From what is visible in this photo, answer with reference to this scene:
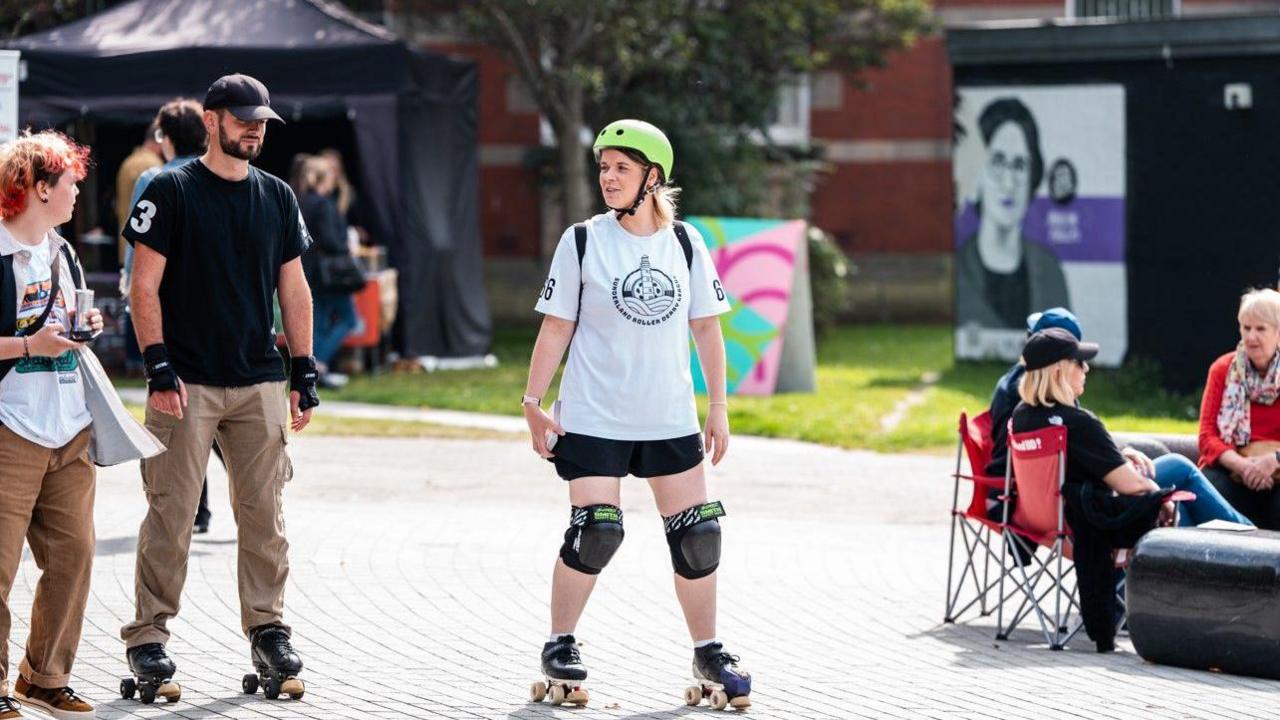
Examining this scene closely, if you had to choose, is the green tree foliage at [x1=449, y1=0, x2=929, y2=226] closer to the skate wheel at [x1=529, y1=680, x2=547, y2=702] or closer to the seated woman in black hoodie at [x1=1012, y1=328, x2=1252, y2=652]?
the seated woman in black hoodie at [x1=1012, y1=328, x2=1252, y2=652]

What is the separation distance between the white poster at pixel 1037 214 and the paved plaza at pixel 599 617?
5.79 m

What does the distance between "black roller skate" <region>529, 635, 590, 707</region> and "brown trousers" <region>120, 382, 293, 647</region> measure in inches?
34.7

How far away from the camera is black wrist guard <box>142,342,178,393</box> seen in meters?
6.01

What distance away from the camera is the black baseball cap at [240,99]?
6.09 metres

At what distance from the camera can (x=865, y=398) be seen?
16.3m

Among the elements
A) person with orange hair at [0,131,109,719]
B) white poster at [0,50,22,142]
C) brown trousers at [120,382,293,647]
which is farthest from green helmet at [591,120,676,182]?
white poster at [0,50,22,142]

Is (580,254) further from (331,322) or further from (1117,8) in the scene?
(1117,8)

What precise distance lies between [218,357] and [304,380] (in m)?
0.31

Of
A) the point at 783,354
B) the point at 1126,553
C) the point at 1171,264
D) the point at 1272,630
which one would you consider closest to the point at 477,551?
the point at 1126,553

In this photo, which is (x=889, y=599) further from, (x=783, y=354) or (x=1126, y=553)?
(x=783, y=354)

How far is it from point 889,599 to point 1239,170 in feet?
28.6

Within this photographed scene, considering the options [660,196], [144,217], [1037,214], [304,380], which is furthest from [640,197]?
[1037,214]

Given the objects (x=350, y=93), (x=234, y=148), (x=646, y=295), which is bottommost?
(x=646, y=295)

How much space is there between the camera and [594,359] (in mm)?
6297
